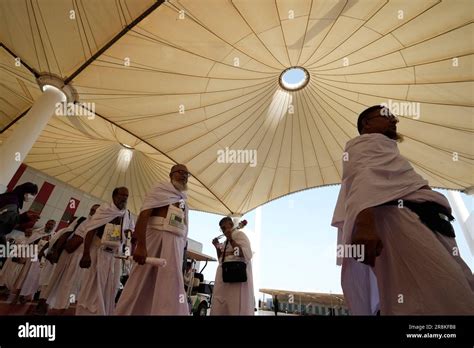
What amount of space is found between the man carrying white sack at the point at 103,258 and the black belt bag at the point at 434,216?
4.50 m

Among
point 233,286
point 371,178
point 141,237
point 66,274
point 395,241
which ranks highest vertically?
point 371,178

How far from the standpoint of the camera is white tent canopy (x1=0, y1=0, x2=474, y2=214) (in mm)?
8906

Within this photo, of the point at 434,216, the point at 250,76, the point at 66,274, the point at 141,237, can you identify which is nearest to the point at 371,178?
the point at 434,216

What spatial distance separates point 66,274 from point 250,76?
1018 cm

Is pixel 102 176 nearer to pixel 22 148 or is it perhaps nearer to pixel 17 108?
→ pixel 17 108

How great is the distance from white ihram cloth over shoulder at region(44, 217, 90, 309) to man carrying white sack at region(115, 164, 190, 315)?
280 cm

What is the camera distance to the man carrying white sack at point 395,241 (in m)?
1.54

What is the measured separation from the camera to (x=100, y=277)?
4.37 m

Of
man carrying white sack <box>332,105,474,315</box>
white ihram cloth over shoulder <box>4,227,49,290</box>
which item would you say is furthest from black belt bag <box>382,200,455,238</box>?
white ihram cloth over shoulder <box>4,227,49,290</box>

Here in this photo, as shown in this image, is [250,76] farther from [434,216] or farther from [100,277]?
[434,216]

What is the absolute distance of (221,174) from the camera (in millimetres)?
17438

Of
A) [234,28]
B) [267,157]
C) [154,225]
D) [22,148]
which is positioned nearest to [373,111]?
[154,225]

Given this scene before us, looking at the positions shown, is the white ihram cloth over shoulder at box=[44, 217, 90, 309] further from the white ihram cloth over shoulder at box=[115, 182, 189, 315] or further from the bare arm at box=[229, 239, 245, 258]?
the bare arm at box=[229, 239, 245, 258]

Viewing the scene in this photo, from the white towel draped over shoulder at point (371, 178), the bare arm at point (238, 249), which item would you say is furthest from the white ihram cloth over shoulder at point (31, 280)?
the white towel draped over shoulder at point (371, 178)
